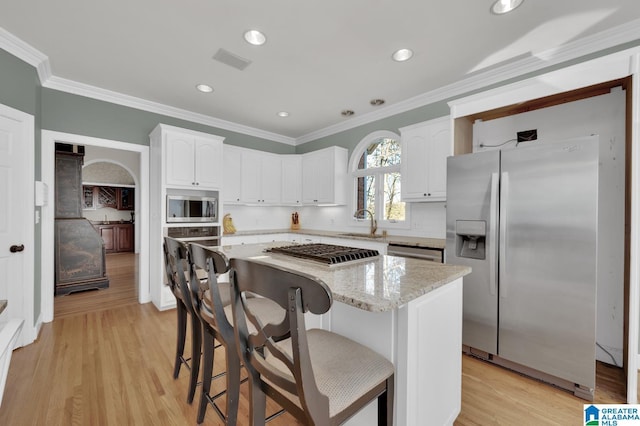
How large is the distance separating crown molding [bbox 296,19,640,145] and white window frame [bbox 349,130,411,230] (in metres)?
0.29

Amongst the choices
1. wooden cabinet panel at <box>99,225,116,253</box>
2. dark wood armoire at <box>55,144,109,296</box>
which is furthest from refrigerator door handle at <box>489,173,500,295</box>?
wooden cabinet panel at <box>99,225,116,253</box>

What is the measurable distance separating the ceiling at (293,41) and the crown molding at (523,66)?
0.09 ft

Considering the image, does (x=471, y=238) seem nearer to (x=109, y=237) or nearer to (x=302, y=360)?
(x=302, y=360)

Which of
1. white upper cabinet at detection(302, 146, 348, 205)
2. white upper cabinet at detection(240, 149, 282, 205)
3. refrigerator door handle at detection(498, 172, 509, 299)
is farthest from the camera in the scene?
white upper cabinet at detection(240, 149, 282, 205)

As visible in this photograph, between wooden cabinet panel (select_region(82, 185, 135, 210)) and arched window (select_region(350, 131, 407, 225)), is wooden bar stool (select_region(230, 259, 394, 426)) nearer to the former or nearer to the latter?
arched window (select_region(350, 131, 407, 225))

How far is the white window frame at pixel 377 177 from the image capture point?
3.98 m

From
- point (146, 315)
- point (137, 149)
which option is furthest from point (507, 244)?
point (137, 149)

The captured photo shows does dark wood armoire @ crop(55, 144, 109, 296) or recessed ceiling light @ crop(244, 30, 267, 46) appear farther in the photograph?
dark wood armoire @ crop(55, 144, 109, 296)

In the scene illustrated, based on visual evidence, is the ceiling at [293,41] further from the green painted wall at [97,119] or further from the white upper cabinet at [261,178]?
the white upper cabinet at [261,178]

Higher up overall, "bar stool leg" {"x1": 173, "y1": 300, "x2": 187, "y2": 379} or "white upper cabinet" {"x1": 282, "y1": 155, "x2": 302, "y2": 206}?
"white upper cabinet" {"x1": 282, "y1": 155, "x2": 302, "y2": 206}

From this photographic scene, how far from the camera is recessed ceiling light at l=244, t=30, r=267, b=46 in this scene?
2346mm

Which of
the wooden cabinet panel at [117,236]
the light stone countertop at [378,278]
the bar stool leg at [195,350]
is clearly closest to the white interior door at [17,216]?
the bar stool leg at [195,350]

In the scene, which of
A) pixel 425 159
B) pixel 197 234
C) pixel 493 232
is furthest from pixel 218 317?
pixel 425 159

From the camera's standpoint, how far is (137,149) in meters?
3.80
